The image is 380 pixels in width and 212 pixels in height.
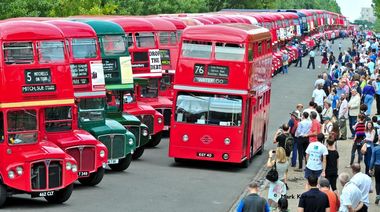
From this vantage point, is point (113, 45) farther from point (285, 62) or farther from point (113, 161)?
point (285, 62)

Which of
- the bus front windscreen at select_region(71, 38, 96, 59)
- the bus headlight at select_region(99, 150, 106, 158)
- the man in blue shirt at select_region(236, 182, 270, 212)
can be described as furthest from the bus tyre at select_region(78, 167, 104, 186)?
the man in blue shirt at select_region(236, 182, 270, 212)

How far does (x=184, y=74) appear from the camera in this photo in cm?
2970

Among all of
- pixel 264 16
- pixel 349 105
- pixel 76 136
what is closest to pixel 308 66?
pixel 264 16

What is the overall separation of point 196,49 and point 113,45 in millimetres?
2476

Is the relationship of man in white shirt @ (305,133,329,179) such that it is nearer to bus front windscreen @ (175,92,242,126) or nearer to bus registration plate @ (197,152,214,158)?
bus front windscreen @ (175,92,242,126)

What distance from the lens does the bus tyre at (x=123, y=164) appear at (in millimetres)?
28544

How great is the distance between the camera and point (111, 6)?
6612cm

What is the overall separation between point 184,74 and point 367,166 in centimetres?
604

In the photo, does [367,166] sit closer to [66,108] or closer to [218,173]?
[218,173]

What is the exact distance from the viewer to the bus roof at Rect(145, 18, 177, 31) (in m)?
37.9

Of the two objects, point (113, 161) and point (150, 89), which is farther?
point (150, 89)

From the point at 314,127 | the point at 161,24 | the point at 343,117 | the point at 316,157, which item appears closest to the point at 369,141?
the point at 314,127

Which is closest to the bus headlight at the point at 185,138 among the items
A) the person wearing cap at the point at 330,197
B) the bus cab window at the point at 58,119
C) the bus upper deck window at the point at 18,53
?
the bus cab window at the point at 58,119

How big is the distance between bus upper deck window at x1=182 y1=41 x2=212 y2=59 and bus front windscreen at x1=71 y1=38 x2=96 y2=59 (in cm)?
344
